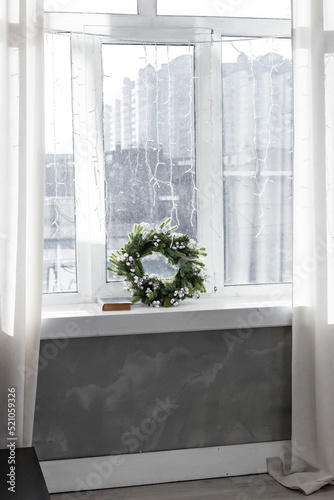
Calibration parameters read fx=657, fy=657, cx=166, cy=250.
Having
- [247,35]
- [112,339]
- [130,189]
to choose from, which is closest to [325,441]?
[112,339]

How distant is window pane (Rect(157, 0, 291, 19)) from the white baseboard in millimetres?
2019

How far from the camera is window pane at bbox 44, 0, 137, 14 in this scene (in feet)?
9.74

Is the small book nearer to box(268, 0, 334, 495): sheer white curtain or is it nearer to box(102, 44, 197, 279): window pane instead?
box(102, 44, 197, 279): window pane

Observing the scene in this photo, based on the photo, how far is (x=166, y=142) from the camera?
309 centimetres

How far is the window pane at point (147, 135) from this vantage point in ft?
10.0

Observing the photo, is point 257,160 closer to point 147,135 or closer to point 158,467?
point 147,135

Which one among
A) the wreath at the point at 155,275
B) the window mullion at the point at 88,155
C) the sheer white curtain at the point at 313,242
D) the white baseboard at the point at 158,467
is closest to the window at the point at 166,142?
the window mullion at the point at 88,155

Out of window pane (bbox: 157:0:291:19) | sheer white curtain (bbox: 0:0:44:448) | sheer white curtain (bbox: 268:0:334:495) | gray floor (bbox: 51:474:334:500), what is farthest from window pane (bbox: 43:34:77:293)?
sheer white curtain (bbox: 268:0:334:495)

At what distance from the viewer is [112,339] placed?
2834mm

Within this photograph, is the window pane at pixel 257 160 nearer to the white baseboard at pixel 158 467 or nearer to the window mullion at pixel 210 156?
the window mullion at pixel 210 156

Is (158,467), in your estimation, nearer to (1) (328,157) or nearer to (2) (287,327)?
(2) (287,327)

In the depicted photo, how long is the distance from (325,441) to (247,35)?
75.2 inches

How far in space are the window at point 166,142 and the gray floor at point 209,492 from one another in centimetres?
86

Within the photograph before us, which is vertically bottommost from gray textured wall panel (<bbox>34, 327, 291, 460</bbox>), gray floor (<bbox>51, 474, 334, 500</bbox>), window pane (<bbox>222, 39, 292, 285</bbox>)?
gray floor (<bbox>51, 474, 334, 500</bbox>)
